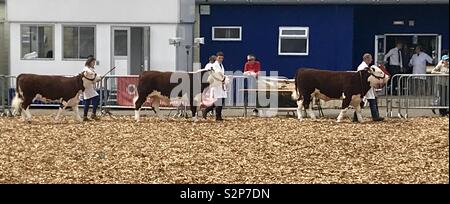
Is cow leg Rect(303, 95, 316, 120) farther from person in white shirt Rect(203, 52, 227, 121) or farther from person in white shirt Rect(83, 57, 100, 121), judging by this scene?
person in white shirt Rect(83, 57, 100, 121)

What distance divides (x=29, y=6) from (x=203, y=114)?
21.6 ft

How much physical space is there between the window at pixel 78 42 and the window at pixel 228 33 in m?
4.30

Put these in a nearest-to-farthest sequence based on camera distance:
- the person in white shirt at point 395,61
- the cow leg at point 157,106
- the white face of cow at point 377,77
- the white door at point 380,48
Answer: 1. the white face of cow at point 377,77
2. the cow leg at point 157,106
3. the person in white shirt at point 395,61
4. the white door at point 380,48

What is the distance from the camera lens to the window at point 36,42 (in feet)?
79.5

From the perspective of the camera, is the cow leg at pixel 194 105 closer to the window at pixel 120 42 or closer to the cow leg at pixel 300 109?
the cow leg at pixel 300 109

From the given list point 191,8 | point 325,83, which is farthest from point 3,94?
point 325,83

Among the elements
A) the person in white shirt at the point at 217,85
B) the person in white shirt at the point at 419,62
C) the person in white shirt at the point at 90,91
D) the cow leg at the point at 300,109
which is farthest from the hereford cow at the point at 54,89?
the person in white shirt at the point at 419,62

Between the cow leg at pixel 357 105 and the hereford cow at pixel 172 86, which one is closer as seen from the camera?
the cow leg at pixel 357 105

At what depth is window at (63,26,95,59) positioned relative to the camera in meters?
24.0

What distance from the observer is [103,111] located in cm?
2144

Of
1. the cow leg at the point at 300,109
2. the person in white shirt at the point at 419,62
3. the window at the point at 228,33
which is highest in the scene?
the window at the point at 228,33

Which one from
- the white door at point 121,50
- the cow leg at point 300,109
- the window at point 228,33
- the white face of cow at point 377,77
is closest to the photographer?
the white face of cow at point 377,77

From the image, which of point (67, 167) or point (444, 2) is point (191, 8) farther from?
point (67, 167)

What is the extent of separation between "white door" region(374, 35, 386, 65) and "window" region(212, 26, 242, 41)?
405cm
